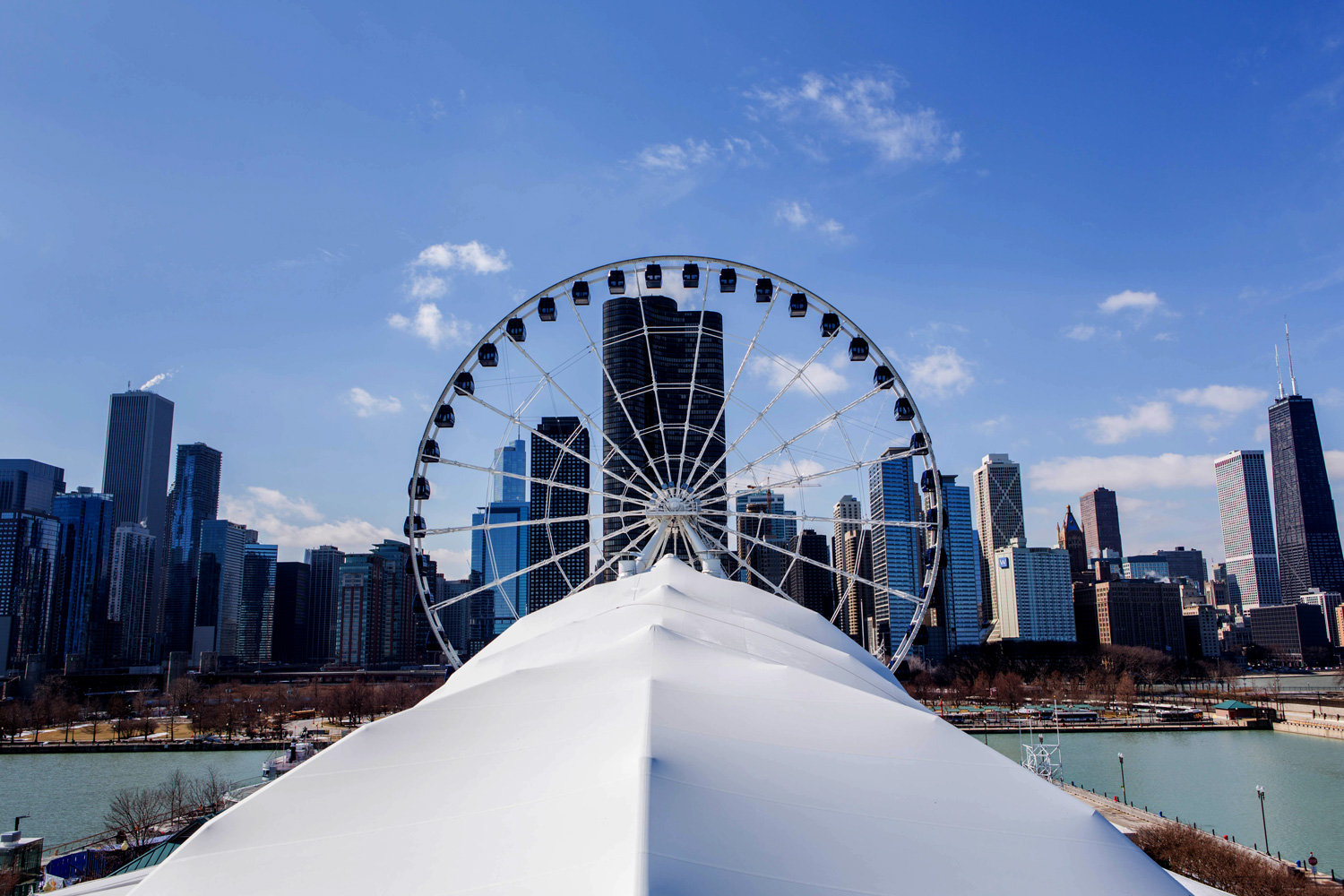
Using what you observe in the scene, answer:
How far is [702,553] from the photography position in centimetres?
2484

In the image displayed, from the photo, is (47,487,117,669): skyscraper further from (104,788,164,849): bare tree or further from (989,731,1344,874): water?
(989,731,1344,874): water

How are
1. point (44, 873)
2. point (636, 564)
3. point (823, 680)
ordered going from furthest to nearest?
1. point (44, 873)
2. point (636, 564)
3. point (823, 680)

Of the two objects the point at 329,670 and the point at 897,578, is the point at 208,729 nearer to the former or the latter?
the point at 329,670

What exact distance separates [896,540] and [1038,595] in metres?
31.1

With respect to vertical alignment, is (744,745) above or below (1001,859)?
above

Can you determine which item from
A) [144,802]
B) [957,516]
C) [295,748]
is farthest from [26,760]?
[957,516]

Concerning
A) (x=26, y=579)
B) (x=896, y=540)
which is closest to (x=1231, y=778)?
(x=896, y=540)

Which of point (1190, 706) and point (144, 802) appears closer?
point (144, 802)

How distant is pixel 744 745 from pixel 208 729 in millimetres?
86657

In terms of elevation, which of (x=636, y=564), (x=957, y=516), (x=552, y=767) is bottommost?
(x=552, y=767)

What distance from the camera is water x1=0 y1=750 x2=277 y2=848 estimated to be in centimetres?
4434

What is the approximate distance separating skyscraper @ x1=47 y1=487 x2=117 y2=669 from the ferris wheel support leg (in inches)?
6110

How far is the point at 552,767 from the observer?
586 centimetres

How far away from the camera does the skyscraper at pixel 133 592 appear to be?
166375mm
